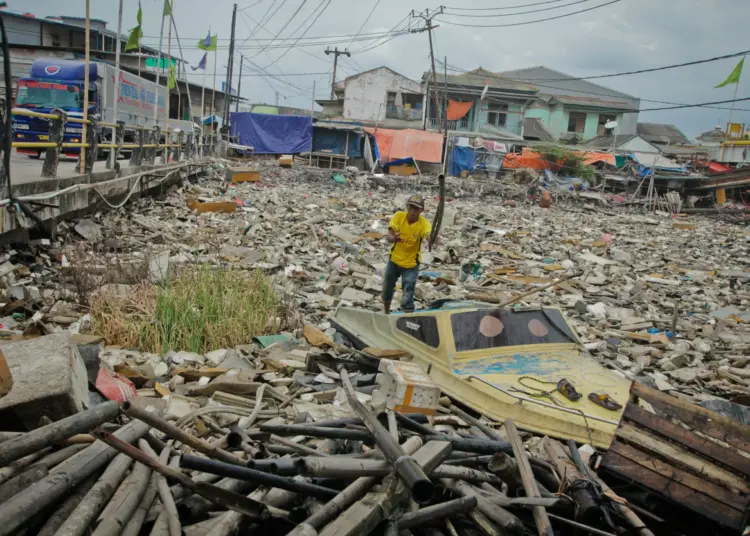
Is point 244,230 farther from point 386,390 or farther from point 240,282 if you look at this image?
point 386,390

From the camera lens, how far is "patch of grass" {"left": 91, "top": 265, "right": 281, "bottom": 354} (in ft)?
21.4

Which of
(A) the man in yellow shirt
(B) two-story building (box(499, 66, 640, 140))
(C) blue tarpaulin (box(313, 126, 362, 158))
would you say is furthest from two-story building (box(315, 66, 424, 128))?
(A) the man in yellow shirt

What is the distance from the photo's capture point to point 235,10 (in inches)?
1468

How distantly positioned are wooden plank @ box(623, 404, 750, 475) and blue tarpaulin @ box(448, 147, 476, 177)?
3325 cm

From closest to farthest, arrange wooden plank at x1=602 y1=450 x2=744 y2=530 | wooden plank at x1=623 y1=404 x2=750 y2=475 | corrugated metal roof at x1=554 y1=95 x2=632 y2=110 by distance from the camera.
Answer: wooden plank at x1=602 y1=450 x2=744 y2=530, wooden plank at x1=623 y1=404 x2=750 y2=475, corrugated metal roof at x1=554 y1=95 x2=632 y2=110

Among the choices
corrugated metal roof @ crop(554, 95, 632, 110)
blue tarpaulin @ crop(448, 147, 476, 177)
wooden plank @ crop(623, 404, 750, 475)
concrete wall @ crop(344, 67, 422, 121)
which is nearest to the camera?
wooden plank @ crop(623, 404, 750, 475)

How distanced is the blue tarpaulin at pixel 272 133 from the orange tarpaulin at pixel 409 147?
237 inches

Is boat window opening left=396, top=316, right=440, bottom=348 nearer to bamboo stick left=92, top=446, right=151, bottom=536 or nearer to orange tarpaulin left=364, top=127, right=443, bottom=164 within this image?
bamboo stick left=92, top=446, right=151, bottom=536

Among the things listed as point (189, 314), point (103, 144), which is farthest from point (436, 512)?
point (103, 144)

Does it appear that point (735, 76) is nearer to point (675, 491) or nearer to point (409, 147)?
point (409, 147)

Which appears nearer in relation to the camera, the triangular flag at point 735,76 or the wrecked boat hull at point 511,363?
the wrecked boat hull at point 511,363

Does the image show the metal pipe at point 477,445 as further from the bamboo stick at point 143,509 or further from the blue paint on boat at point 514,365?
the blue paint on boat at point 514,365

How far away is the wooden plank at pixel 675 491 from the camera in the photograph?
330 cm

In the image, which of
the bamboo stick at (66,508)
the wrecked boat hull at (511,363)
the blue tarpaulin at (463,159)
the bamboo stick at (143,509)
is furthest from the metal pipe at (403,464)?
the blue tarpaulin at (463,159)
